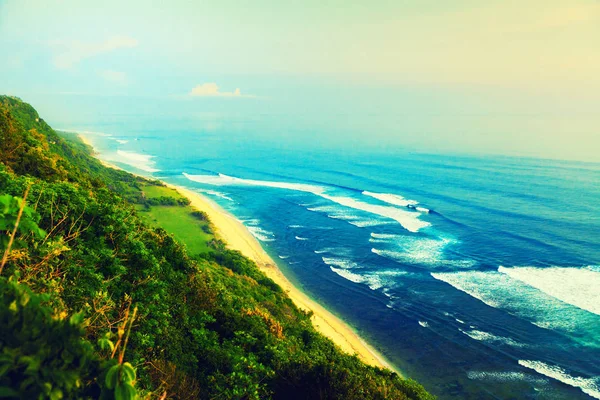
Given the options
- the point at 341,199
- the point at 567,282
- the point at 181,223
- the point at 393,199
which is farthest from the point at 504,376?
the point at 341,199

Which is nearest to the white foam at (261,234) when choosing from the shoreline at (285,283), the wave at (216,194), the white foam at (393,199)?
the shoreline at (285,283)

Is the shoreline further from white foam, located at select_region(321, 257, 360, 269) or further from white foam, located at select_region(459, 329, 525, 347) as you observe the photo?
white foam, located at select_region(459, 329, 525, 347)

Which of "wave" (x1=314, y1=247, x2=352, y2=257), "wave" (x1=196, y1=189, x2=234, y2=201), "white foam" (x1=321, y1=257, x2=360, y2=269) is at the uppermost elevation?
"wave" (x1=196, y1=189, x2=234, y2=201)

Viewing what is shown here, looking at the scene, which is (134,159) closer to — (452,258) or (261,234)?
(261,234)

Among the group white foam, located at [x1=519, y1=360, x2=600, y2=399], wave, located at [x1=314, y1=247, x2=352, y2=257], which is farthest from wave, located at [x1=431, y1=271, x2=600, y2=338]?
wave, located at [x1=314, y1=247, x2=352, y2=257]

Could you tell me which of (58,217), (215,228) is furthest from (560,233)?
(58,217)

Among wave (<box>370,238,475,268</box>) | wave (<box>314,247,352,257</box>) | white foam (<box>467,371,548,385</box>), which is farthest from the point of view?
wave (<box>314,247,352,257</box>)

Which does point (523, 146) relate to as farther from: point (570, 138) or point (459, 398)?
point (459, 398)
